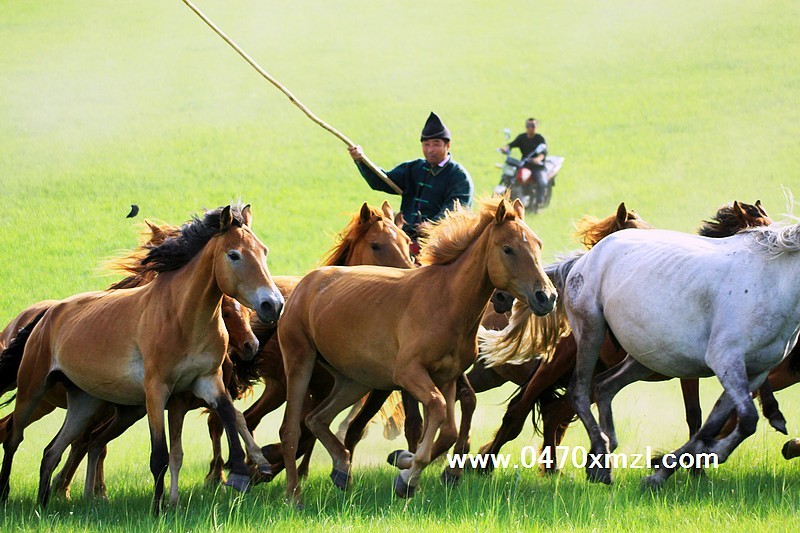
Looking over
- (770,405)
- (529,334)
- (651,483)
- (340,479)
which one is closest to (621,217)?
(529,334)

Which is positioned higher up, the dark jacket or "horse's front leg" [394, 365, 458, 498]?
the dark jacket

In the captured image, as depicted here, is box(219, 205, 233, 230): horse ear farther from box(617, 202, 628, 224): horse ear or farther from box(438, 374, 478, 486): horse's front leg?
box(617, 202, 628, 224): horse ear

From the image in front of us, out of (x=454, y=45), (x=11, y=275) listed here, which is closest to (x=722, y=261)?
(x=11, y=275)

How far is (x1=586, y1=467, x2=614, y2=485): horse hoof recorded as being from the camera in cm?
719

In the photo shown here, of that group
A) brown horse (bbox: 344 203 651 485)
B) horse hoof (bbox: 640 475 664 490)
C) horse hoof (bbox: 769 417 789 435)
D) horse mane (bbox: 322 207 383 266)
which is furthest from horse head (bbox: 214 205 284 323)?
horse hoof (bbox: 769 417 789 435)

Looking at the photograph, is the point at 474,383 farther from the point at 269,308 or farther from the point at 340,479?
the point at 269,308

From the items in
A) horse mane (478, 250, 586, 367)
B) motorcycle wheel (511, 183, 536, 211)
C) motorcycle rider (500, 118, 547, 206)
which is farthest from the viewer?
motorcycle wheel (511, 183, 536, 211)

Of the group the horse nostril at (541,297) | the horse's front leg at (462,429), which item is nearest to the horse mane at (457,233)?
the horse nostril at (541,297)

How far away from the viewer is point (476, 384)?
31.5ft

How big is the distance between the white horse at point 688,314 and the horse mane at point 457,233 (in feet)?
3.56

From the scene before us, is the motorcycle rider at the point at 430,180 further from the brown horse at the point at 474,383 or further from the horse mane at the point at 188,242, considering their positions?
the horse mane at the point at 188,242

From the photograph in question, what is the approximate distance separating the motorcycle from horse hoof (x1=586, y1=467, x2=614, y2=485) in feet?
51.2

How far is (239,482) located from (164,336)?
3.19 ft

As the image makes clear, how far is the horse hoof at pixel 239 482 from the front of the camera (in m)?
6.91
